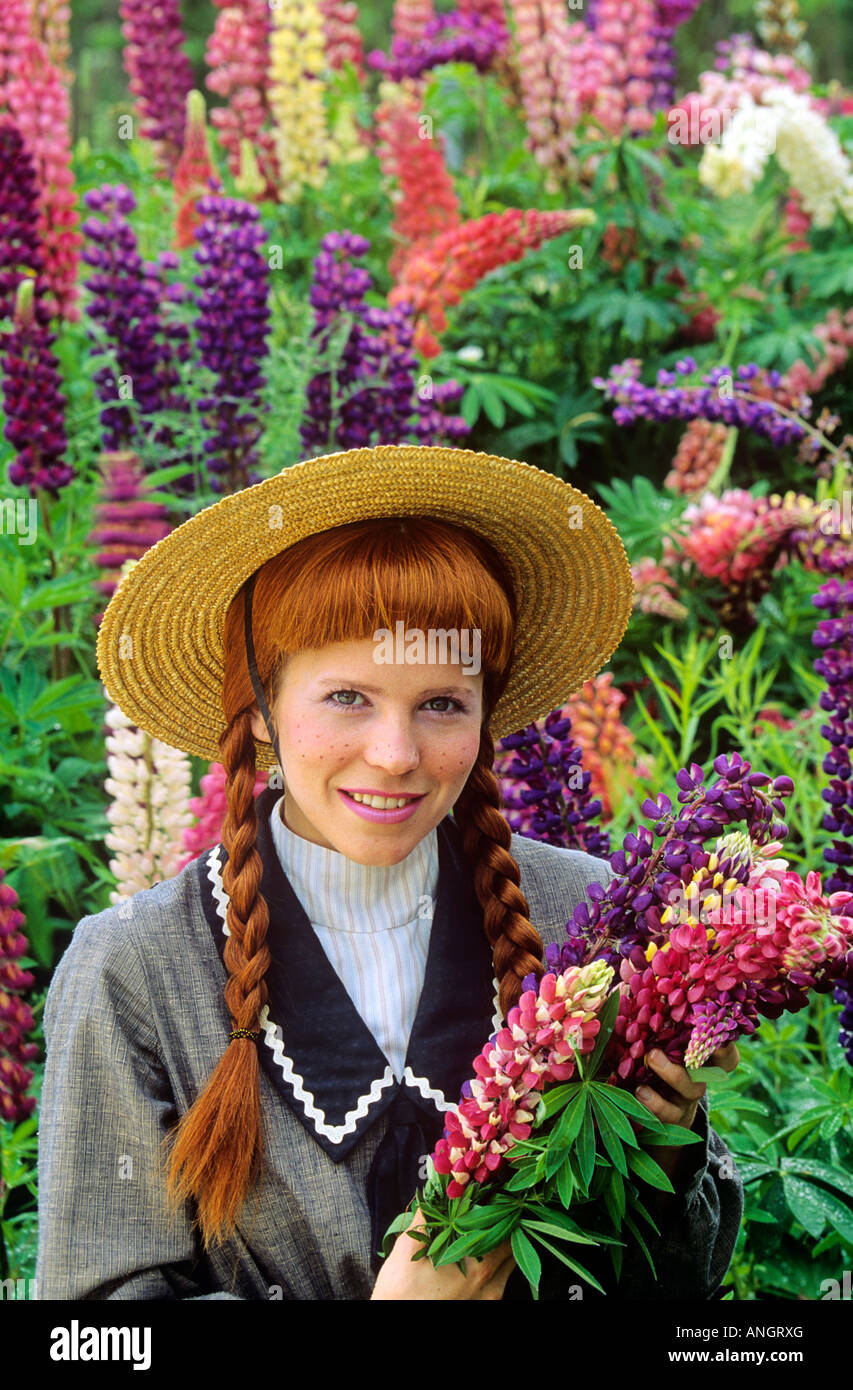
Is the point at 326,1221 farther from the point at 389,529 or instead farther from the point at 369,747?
the point at 389,529

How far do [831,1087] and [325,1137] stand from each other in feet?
2.86

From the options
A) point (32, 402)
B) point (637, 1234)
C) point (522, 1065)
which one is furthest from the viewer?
point (32, 402)

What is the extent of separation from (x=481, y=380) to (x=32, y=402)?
1000 millimetres

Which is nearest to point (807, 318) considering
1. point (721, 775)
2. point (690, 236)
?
point (690, 236)

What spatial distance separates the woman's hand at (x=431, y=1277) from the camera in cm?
146

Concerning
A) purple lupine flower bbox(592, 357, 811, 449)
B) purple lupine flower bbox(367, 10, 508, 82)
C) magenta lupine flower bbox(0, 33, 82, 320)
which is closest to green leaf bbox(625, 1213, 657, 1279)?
purple lupine flower bbox(592, 357, 811, 449)

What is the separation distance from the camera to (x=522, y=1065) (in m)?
1.35

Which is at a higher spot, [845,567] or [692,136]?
[692,136]

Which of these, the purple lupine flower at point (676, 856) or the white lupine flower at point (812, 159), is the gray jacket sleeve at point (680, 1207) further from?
the white lupine flower at point (812, 159)

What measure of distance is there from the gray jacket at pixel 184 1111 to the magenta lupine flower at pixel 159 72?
2910mm

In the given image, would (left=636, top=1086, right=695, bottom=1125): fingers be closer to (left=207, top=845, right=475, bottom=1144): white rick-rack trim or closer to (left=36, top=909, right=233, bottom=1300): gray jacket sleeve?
(left=207, top=845, right=475, bottom=1144): white rick-rack trim

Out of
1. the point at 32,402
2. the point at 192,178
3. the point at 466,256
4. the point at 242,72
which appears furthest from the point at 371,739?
the point at 242,72

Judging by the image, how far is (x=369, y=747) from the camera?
1.56 m

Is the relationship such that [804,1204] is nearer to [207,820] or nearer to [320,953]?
[320,953]
